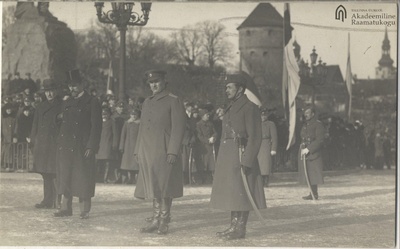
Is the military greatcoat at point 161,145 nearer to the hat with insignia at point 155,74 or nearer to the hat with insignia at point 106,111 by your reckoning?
the hat with insignia at point 155,74

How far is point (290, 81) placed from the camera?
8438mm

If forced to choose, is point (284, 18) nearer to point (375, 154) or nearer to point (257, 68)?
point (257, 68)

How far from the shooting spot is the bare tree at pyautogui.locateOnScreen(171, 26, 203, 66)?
7.95 metres

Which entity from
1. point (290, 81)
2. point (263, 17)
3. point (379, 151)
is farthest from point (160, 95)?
point (379, 151)

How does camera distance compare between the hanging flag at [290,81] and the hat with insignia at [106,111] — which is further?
the hanging flag at [290,81]

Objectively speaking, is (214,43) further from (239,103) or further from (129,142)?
(129,142)

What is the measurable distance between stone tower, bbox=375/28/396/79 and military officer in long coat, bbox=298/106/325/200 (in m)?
0.93

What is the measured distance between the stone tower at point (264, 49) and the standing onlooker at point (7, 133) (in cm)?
268

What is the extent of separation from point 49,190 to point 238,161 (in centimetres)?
227

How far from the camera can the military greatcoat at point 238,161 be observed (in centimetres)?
693

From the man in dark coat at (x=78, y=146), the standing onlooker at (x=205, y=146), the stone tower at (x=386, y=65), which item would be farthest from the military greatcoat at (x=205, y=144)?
the stone tower at (x=386, y=65)

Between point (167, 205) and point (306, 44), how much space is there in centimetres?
251

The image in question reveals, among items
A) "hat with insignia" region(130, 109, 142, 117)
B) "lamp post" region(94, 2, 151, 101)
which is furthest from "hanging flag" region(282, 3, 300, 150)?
"hat with insignia" region(130, 109, 142, 117)

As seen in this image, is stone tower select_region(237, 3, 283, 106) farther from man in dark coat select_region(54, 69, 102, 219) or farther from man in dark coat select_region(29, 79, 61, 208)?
man in dark coat select_region(29, 79, 61, 208)
